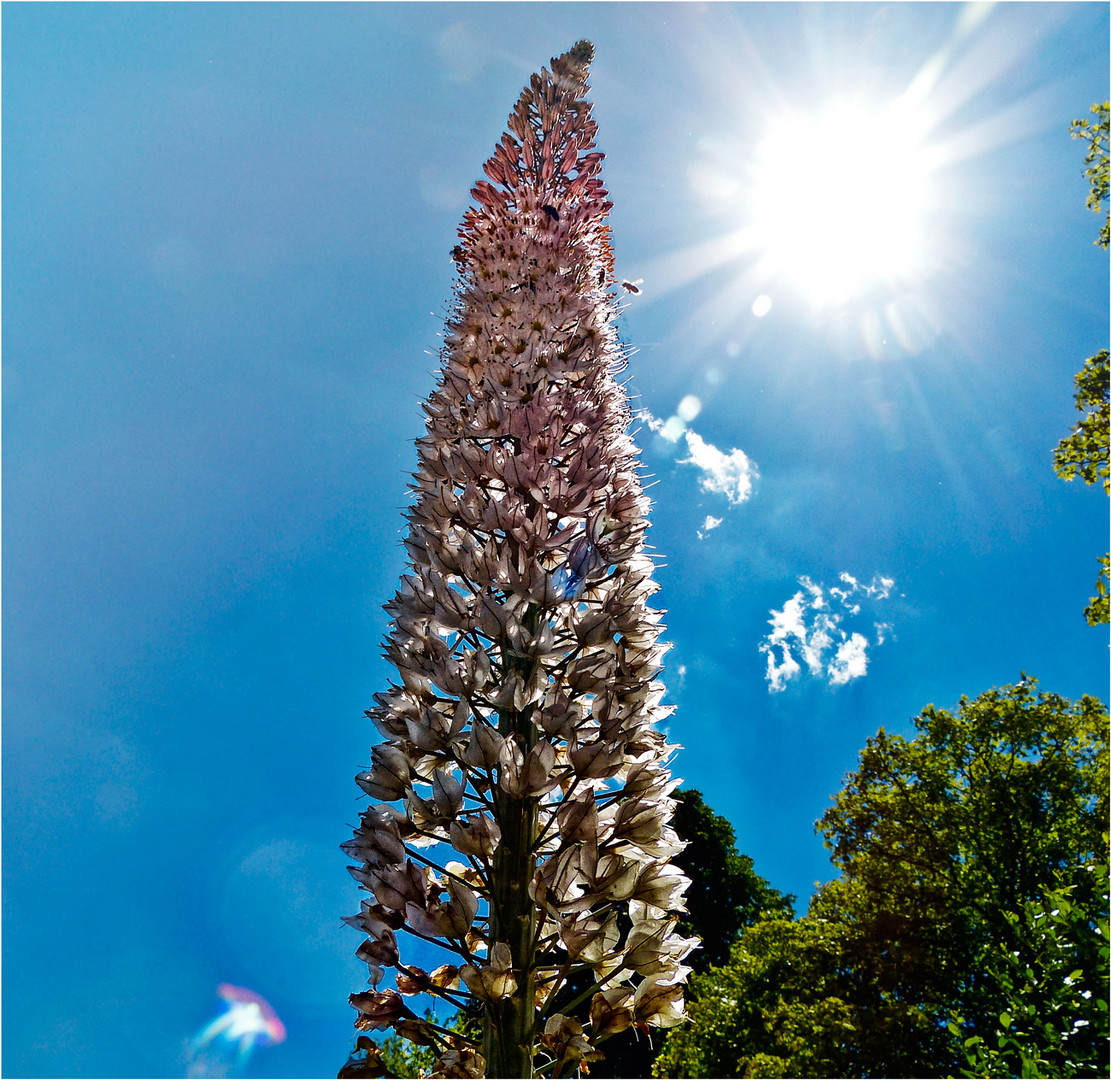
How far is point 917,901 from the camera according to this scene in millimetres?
14688

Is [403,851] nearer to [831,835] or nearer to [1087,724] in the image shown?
[831,835]

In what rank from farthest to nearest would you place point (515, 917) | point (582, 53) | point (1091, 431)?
point (1091, 431)
point (582, 53)
point (515, 917)

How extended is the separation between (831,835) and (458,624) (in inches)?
716

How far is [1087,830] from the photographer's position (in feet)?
48.7

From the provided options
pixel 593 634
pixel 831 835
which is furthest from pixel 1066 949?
pixel 831 835

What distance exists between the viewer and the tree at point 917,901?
1277cm

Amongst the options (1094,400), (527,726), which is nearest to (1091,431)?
(1094,400)

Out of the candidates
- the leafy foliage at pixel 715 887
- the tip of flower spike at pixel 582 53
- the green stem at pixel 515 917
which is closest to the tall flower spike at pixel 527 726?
the green stem at pixel 515 917

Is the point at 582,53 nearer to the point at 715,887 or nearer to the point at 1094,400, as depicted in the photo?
the point at 1094,400

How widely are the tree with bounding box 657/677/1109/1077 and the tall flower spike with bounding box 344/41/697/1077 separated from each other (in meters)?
13.6

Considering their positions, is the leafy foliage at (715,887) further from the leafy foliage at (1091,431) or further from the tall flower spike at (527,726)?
the tall flower spike at (527,726)

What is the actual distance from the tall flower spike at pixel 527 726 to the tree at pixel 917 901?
13.6 metres

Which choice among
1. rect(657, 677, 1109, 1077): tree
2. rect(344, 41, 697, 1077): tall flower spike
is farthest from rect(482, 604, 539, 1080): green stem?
rect(657, 677, 1109, 1077): tree

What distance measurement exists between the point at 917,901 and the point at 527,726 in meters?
16.8
